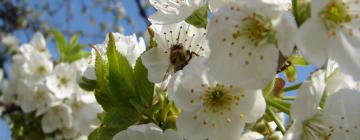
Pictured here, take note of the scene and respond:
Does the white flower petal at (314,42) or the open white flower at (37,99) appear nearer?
the white flower petal at (314,42)

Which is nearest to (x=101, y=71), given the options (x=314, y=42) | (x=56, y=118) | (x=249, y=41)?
(x=249, y=41)

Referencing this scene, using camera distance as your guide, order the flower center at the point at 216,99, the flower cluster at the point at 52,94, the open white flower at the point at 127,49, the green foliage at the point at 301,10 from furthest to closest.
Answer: the flower cluster at the point at 52,94, the open white flower at the point at 127,49, the flower center at the point at 216,99, the green foliage at the point at 301,10

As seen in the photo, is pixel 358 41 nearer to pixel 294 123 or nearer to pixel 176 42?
pixel 294 123

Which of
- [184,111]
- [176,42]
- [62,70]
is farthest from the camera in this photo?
[62,70]

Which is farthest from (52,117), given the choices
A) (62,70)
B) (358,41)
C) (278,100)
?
(358,41)

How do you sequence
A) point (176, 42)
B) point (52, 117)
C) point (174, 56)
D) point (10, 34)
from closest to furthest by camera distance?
point (174, 56), point (176, 42), point (52, 117), point (10, 34)

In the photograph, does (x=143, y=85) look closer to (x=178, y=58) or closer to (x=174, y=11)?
(x=178, y=58)

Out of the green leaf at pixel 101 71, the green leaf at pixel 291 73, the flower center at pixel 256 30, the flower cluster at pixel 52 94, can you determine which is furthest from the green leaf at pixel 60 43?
the flower center at pixel 256 30

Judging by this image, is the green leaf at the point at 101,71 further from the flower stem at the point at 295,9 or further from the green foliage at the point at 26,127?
the green foliage at the point at 26,127
